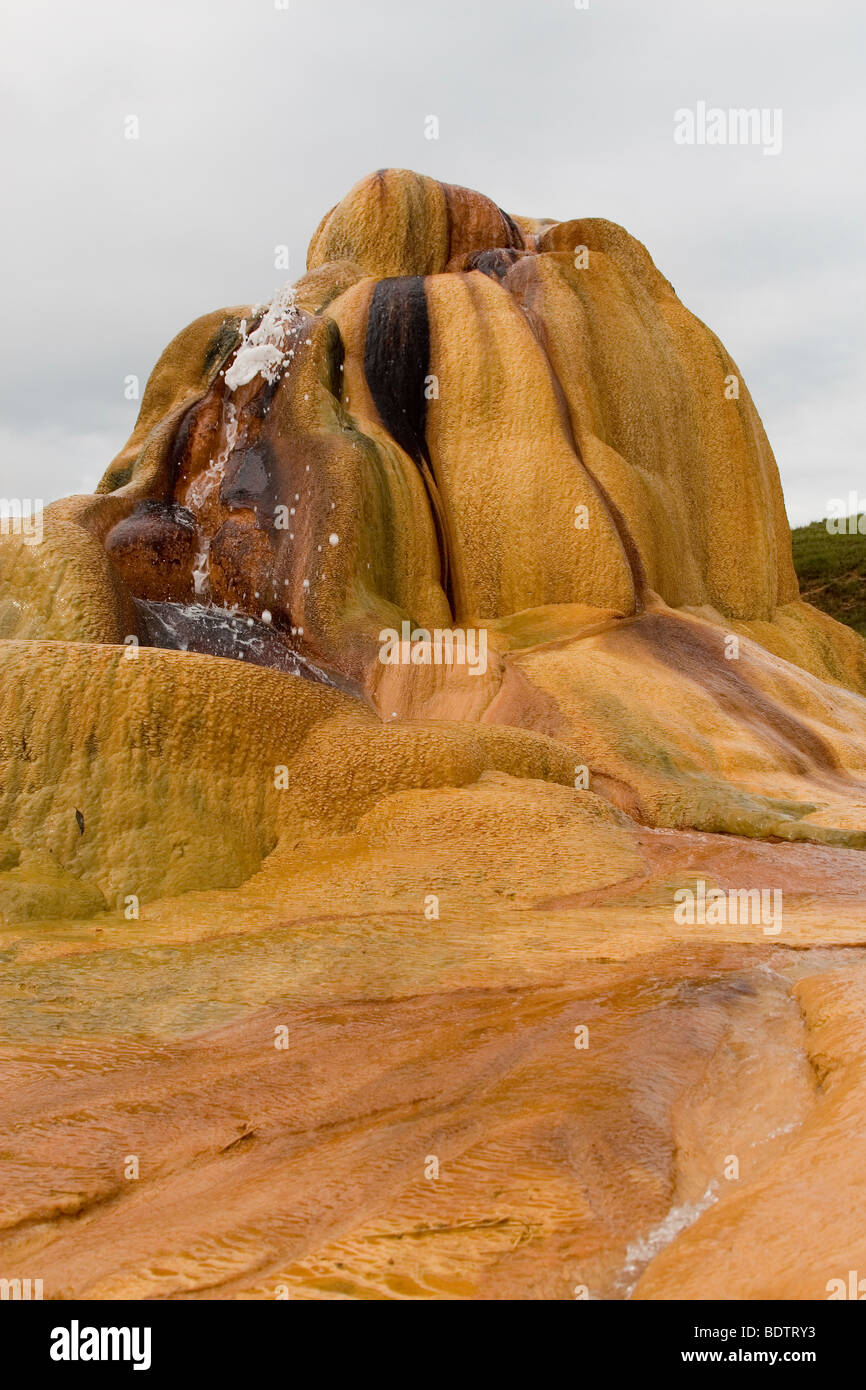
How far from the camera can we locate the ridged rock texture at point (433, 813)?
2.32 meters

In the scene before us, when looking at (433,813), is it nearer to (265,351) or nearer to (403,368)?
(265,351)

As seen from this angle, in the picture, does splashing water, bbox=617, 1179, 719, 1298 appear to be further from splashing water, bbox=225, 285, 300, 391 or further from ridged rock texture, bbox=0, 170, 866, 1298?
splashing water, bbox=225, 285, 300, 391

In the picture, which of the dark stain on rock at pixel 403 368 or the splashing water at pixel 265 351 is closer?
the splashing water at pixel 265 351

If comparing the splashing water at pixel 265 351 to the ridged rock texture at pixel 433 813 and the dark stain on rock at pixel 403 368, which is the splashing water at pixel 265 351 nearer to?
the ridged rock texture at pixel 433 813

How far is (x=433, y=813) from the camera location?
5703 mm

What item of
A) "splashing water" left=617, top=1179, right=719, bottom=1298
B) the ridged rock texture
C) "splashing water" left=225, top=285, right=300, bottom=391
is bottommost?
"splashing water" left=617, top=1179, right=719, bottom=1298

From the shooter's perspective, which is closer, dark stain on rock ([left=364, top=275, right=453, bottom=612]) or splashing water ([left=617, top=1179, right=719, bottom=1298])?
splashing water ([left=617, top=1179, right=719, bottom=1298])

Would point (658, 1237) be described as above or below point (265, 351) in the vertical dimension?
below

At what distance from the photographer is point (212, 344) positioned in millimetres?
12078

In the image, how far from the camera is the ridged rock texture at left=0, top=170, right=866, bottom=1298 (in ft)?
7.61

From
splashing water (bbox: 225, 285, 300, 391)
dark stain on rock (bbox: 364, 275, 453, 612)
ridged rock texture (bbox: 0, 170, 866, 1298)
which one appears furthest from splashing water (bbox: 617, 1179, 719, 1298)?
splashing water (bbox: 225, 285, 300, 391)

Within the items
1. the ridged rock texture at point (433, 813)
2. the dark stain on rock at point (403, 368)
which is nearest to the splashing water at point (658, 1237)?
the ridged rock texture at point (433, 813)

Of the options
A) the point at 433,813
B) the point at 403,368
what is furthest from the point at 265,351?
the point at 433,813

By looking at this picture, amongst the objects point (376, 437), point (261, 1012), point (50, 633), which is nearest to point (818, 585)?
point (376, 437)
